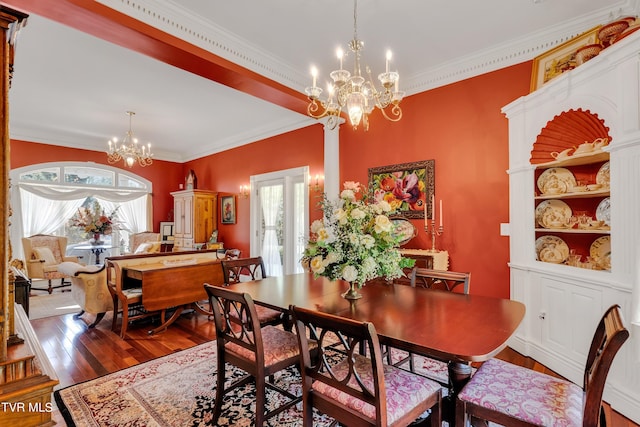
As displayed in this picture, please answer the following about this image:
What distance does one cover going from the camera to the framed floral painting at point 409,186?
3.81 metres

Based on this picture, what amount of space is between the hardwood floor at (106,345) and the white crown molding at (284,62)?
291 cm

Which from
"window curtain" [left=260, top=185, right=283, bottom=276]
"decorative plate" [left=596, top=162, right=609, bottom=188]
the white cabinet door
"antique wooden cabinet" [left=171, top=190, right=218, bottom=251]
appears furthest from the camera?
"antique wooden cabinet" [left=171, top=190, right=218, bottom=251]

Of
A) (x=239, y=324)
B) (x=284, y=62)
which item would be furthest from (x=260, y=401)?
(x=284, y=62)

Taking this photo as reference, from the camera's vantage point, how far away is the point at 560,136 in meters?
2.93

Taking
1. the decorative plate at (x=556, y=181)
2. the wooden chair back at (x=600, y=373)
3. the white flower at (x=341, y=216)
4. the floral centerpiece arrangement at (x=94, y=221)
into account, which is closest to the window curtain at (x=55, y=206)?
the floral centerpiece arrangement at (x=94, y=221)

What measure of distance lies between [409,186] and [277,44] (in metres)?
2.22

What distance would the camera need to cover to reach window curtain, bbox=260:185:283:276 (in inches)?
231

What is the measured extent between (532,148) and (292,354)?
2767mm

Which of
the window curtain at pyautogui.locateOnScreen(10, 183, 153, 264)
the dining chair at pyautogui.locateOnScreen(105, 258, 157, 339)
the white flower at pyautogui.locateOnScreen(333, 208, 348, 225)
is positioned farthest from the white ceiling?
the dining chair at pyautogui.locateOnScreen(105, 258, 157, 339)

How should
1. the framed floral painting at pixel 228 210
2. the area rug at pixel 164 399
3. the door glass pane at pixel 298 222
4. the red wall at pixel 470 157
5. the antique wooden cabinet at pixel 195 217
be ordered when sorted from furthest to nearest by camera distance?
the antique wooden cabinet at pixel 195 217 → the framed floral painting at pixel 228 210 → the door glass pane at pixel 298 222 → the red wall at pixel 470 157 → the area rug at pixel 164 399

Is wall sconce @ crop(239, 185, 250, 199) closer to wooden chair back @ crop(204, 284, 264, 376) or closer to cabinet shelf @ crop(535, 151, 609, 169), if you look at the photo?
wooden chair back @ crop(204, 284, 264, 376)

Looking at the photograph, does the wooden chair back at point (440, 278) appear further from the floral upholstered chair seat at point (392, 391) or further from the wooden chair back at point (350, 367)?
the wooden chair back at point (350, 367)

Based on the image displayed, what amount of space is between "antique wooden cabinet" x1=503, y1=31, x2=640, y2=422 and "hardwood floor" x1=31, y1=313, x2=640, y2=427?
0.97 ft

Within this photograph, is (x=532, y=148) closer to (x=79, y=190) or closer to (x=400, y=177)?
(x=400, y=177)
